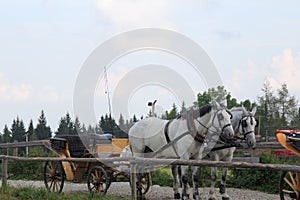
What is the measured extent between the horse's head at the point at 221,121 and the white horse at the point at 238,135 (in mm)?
698

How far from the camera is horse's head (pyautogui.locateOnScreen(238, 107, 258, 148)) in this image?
787 cm

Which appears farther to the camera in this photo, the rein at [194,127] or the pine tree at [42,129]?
the pine tree at [42,129]

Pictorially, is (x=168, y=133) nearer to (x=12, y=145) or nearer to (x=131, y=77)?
(x=131, y=77)

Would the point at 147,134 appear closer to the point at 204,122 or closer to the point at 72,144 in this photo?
the point at 204,122

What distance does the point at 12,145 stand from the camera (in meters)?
15.5

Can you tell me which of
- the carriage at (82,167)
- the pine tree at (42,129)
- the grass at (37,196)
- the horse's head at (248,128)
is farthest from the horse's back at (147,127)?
the pine tree at (42,129)

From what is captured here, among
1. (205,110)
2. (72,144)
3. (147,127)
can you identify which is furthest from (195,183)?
(72,144)

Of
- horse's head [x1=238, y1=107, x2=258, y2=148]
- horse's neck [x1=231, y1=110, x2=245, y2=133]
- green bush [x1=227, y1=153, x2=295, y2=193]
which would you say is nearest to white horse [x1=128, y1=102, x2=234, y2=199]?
horse's head [x1=238, y1=107, x2=258, y2=148]

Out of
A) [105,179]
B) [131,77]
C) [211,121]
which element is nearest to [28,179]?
[105,179]

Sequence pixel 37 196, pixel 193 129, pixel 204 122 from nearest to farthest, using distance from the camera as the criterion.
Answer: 1. pixel 37 196
2. pixel 193 129
3. pixel 204 122

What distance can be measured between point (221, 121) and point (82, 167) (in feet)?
11.0

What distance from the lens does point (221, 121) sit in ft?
24.1

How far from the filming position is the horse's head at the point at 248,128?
7867 mm

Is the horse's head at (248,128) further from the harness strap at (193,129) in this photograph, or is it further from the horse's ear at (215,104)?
the harness strap at (193,129)
